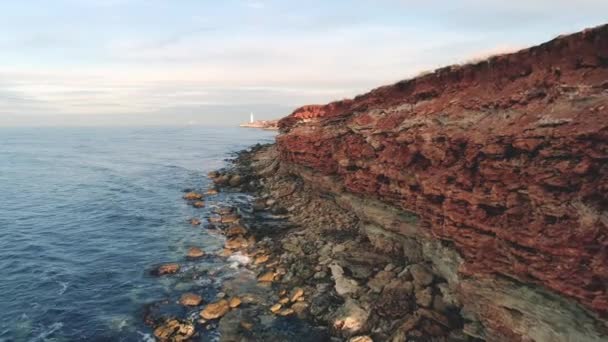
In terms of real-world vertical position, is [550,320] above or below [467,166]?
below

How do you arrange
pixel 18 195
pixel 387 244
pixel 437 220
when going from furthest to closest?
pixel 18 195, pixel 387 244, pixel 437 220

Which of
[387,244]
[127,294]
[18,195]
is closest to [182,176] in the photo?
[18,195]

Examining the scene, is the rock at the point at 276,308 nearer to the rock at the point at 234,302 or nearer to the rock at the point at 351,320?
the rock at the point at 234,302

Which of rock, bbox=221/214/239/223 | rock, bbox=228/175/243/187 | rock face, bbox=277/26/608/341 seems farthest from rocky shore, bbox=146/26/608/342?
rock, bbox=228/175/243/187

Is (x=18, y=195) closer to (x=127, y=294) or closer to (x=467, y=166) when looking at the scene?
(x=127, y=294)

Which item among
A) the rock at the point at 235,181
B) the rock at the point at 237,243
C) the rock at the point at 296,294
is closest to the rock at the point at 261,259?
the rock at the point at 237,243

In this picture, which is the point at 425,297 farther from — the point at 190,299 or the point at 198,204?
the point at 198,204
